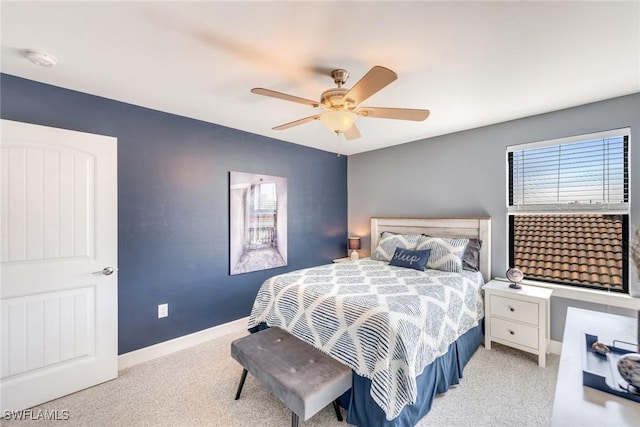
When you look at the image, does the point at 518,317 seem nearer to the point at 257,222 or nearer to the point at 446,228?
the point at 446,228

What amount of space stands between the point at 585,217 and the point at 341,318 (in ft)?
8.51

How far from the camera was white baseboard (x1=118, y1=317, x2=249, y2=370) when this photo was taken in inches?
98.8

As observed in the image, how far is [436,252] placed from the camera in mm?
3053

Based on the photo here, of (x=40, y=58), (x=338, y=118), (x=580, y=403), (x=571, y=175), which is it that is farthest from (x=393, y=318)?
(x=40, y=58)

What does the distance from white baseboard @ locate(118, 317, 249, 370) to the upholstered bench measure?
1.15 m

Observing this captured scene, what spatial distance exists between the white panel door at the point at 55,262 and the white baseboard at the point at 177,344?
0.21 m

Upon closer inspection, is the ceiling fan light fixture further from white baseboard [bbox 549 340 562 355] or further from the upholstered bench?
white baseboard [bbox 549 340 562 355]

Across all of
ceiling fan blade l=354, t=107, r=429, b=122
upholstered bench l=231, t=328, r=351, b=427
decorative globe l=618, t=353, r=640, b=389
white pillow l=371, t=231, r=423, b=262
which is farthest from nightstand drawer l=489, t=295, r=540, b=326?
ceiling fan blade l=354, t=107, r=429, b=122

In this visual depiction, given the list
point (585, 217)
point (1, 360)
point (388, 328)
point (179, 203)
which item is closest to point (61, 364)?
point (1, 360)

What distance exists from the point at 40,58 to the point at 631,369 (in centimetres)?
347

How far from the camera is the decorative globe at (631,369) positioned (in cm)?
103

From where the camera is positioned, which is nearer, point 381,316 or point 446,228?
point 381,316

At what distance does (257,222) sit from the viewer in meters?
3.46

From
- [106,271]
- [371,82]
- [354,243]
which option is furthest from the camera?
[354,243]
